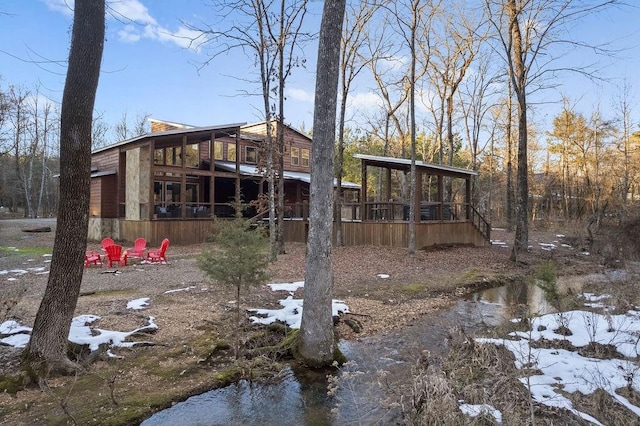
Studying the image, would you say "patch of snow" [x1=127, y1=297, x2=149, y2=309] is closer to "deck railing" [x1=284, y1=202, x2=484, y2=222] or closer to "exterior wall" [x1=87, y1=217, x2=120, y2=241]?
"deck railing" [x1=284, y1=202, x2=484, y2=222]

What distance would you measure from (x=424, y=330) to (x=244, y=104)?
12.9 meters

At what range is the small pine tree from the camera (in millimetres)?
5199

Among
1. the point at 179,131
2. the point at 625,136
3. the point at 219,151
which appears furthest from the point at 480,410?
the point at 625,136

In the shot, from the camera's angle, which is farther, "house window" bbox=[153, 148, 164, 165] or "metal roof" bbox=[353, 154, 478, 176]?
"house window" bbox=[153, 148, 164, 165]

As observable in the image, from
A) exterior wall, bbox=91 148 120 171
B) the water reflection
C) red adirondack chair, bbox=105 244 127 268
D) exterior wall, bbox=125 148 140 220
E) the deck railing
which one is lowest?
the water reflection

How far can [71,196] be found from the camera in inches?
171

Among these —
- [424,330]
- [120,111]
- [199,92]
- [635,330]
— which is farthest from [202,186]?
[120,111]

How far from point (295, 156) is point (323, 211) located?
22919 millimetres

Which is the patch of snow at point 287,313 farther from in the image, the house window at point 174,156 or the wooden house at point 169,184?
the house window at point 174,156

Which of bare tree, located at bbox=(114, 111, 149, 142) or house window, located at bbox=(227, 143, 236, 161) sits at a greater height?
bare tree, located at bbox=(114, 111, 149, 142)

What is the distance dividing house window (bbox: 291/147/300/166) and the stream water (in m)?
21.8

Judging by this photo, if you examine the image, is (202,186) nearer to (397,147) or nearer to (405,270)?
(405,270)

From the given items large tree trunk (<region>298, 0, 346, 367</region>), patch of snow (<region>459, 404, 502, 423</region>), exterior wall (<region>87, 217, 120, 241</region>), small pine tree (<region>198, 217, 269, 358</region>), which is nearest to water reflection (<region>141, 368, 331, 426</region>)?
large tree trunk (<region>298, 0, 346, 367</region>)

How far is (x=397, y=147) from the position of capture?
37750 millimetres
